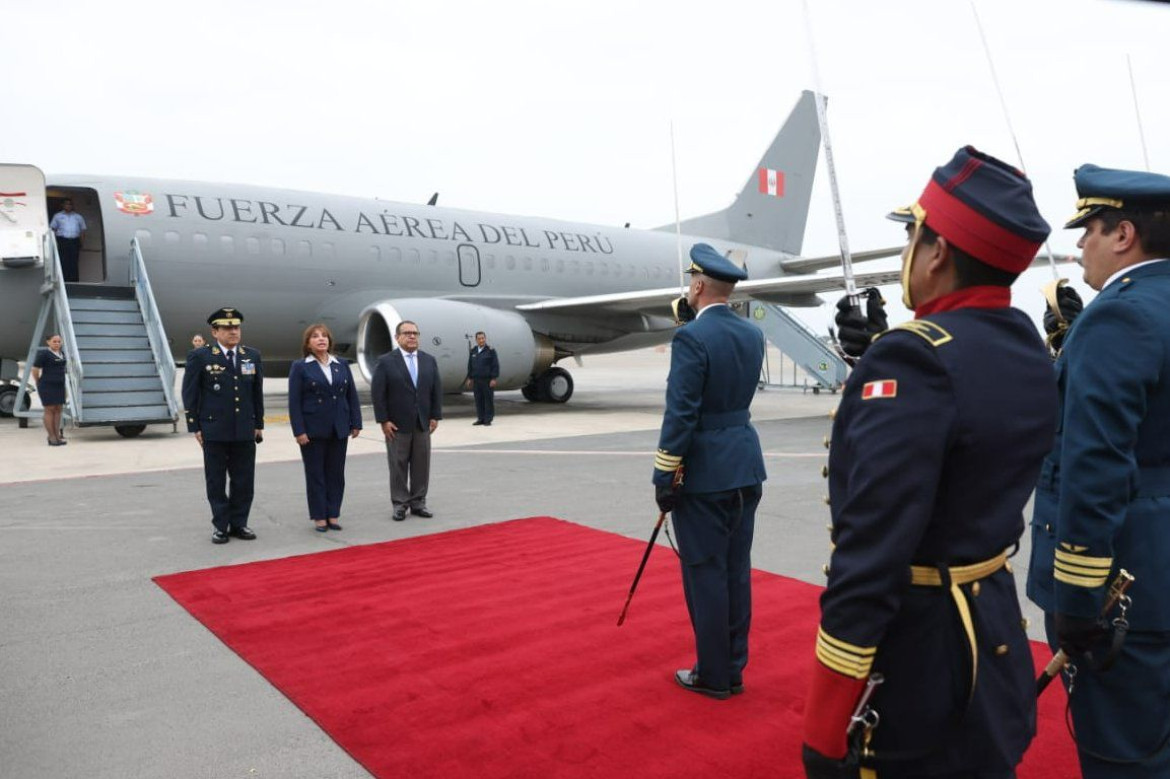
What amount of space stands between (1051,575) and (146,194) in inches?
519

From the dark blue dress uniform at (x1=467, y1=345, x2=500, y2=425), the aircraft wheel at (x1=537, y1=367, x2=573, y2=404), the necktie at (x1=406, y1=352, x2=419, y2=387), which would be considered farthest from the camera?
the aircraft wheel at (x1=537, y1=367, x2=573, y2=404)

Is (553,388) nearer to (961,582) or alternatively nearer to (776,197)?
(776,197)

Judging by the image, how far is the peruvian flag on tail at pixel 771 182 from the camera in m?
21.8

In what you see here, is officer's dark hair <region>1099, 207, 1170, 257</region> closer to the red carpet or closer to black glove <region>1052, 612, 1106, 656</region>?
black glove <region>1052, 612, 1106, 656</region>

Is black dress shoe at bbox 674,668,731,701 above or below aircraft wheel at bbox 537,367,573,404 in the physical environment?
below

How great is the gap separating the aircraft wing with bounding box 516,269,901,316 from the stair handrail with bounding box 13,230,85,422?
741 cm

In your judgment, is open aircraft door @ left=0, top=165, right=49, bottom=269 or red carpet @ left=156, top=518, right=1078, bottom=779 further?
open aircraft door @ left=0, top=165, right=49, bottom=269

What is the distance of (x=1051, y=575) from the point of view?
2.41 metres

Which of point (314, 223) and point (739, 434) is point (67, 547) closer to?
point (739, 434)

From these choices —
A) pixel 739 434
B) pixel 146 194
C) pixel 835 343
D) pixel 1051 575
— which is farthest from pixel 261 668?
pixel 146 194

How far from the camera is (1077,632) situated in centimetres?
201

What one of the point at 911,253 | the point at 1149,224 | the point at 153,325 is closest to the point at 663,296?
the point at 153,325

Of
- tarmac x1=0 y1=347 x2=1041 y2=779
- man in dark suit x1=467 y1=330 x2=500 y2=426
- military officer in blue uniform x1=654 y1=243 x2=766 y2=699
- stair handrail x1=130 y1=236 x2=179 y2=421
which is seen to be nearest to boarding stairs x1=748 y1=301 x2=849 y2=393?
tarmac x1=0 y1=347 x2=1041 y2=779

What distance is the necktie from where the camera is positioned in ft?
23.1
